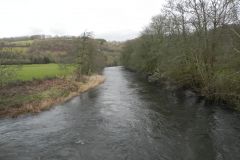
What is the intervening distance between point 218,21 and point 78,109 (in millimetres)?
18412

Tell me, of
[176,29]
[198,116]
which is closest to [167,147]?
[198,116]

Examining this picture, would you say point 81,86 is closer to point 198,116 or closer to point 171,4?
point 171,4

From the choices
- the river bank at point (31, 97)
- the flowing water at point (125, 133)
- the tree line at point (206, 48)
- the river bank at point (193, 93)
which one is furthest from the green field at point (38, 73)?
the tree line at point (206, 48)

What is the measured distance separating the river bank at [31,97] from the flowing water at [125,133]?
4.92ft

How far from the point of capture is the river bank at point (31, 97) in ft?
91.8

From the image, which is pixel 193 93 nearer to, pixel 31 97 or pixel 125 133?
pixel 125 133

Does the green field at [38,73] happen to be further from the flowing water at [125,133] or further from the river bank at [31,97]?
the flowing water at [125,133]

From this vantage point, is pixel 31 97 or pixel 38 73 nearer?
pixel 31 97

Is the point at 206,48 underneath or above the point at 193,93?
above

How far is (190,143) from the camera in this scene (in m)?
18.1

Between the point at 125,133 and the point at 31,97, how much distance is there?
51.6ft

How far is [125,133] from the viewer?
20.6 m

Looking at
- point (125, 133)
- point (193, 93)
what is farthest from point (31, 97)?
point (193, 93)

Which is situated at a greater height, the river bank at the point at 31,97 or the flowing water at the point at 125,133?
the river bank at the point at 31,97
